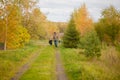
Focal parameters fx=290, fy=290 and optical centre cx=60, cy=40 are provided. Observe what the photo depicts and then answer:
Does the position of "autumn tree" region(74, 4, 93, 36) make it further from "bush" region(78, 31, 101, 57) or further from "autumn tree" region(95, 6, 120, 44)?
"bush" region(78, 31, 101, 57)

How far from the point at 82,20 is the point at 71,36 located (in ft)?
37.4

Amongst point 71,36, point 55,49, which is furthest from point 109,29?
point 55,49

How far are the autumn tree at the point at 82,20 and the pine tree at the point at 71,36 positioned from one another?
857 cm

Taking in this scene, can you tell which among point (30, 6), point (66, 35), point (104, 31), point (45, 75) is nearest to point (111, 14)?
point (104, 31)

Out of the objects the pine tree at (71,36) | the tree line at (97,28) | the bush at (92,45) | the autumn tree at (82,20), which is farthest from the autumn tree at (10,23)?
the autumn tree at (82,20)

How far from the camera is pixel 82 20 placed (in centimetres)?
5628

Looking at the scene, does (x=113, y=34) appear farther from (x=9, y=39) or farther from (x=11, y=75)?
(x=11, y=75)

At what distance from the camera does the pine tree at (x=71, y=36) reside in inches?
1790

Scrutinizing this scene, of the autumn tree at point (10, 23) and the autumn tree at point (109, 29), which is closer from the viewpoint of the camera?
the autumn tree at point (10, 23)

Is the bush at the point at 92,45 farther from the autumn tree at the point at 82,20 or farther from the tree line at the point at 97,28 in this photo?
the autumn tree at the point at 82,20

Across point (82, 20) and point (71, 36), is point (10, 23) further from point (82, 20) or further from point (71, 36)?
point (82, 20)

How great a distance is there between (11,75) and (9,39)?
667 inches

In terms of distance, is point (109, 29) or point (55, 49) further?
point (109, 29)

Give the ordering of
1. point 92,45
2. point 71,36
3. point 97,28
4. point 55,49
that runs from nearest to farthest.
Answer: point 92,45 → point 55,49 → point 71,36 → point 97,28
